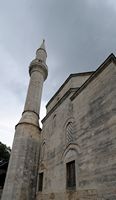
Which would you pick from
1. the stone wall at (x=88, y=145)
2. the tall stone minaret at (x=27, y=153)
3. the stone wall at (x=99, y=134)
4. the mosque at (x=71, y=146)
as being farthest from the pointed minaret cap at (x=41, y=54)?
the stone wall at (x=99, y=134)

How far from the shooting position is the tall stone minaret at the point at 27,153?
346 inches

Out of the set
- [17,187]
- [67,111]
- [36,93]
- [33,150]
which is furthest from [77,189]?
[36,93]

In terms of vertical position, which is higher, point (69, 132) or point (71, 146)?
point (69, 132)

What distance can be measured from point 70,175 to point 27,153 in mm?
4297

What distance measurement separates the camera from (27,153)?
998cm

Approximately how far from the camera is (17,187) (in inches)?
342

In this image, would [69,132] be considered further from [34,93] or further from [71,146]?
[34,93]

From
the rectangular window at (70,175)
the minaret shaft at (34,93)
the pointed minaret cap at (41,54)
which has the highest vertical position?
the pointed minaret cap at (41,54)

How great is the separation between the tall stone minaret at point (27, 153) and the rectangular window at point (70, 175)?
3648mm

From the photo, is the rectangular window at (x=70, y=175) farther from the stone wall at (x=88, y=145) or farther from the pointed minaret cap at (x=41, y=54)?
the pointed minaret cap at (x=41, y=54)

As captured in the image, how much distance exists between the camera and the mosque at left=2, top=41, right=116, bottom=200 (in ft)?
16.1

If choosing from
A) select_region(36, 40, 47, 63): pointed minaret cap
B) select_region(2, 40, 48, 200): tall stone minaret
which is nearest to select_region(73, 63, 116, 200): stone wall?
select_region(2, 40, 48, 200): tall stone minaret

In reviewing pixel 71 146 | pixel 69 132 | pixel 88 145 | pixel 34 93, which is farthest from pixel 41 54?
pixel 88 145

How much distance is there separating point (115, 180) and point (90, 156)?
1.30 meters
